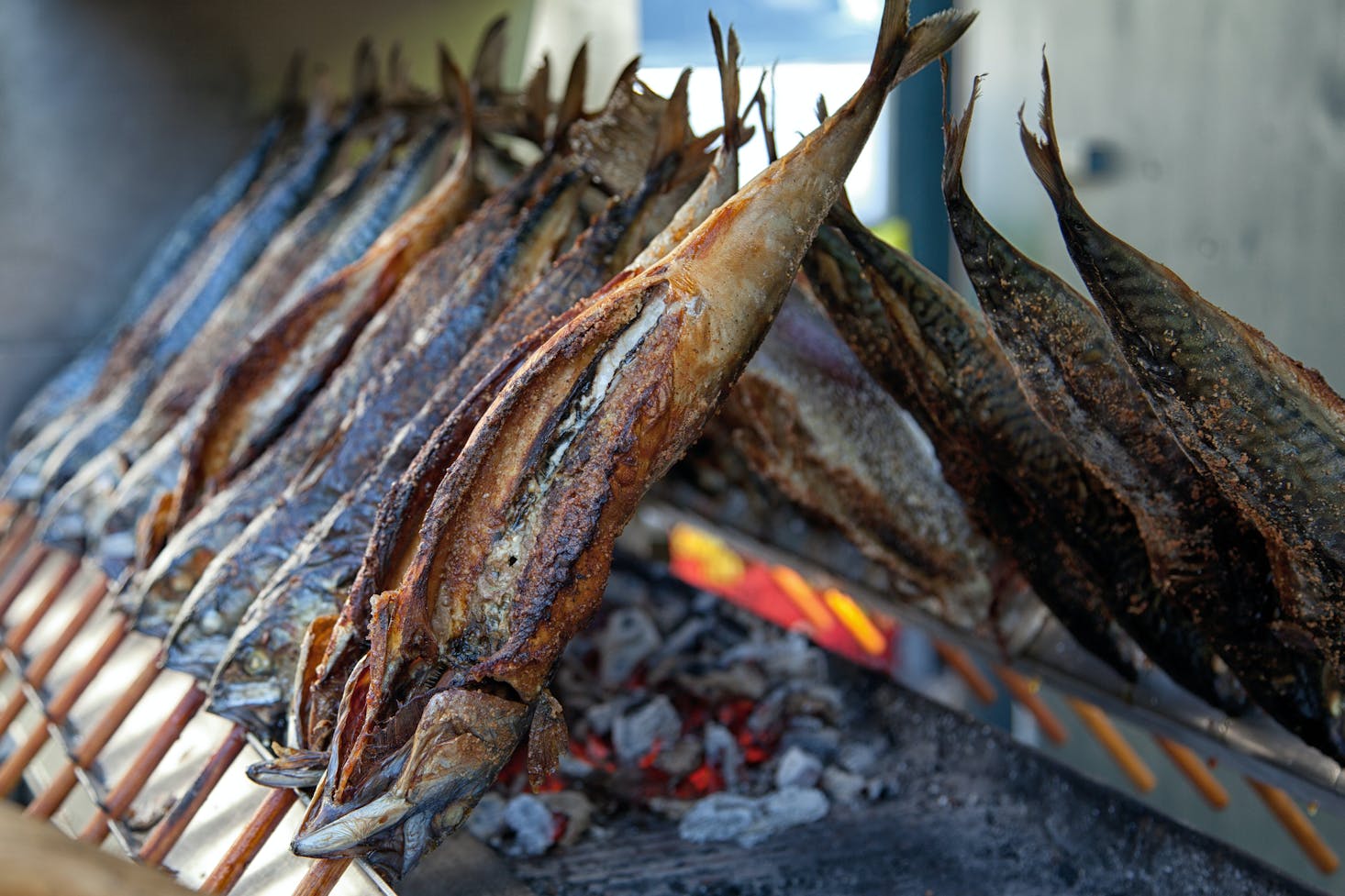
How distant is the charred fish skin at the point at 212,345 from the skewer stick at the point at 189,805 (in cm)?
131

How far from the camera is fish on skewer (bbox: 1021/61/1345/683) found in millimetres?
1401

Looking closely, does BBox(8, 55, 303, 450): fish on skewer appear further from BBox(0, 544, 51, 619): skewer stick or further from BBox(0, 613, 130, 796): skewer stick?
BBox(0, 613, 130, 796): skewer stick

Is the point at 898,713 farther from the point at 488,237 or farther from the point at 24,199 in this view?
the point at 24,199

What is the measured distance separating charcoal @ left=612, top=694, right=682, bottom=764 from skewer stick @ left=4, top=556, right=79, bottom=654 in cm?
161

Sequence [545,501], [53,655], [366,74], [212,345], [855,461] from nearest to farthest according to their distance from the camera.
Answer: [545,501] → [855,461] → [53,655] → [212,345] → [366,74]

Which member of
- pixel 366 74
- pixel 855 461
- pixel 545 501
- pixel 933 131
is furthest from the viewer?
pixel 933 131

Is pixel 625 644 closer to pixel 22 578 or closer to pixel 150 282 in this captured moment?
pixel 22 578

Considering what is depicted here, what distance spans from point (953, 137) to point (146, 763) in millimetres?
1965

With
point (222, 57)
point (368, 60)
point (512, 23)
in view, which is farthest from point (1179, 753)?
point (222, 57)

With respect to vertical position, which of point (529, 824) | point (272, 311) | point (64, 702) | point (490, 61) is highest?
point (490, 61)

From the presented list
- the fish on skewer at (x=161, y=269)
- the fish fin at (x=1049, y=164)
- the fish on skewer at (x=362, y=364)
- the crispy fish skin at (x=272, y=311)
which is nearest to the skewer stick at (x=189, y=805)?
the fish on skewer at (x=362, y=364)

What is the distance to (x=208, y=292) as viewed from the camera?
12.7ft

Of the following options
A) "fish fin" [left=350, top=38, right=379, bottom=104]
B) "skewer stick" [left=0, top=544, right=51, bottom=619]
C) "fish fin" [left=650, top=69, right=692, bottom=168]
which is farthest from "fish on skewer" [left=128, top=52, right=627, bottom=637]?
"fish fin" [left=350, top=38, right=379, bottom=104]

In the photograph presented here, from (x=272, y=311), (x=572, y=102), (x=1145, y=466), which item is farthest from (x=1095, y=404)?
(x=272, y=311)
